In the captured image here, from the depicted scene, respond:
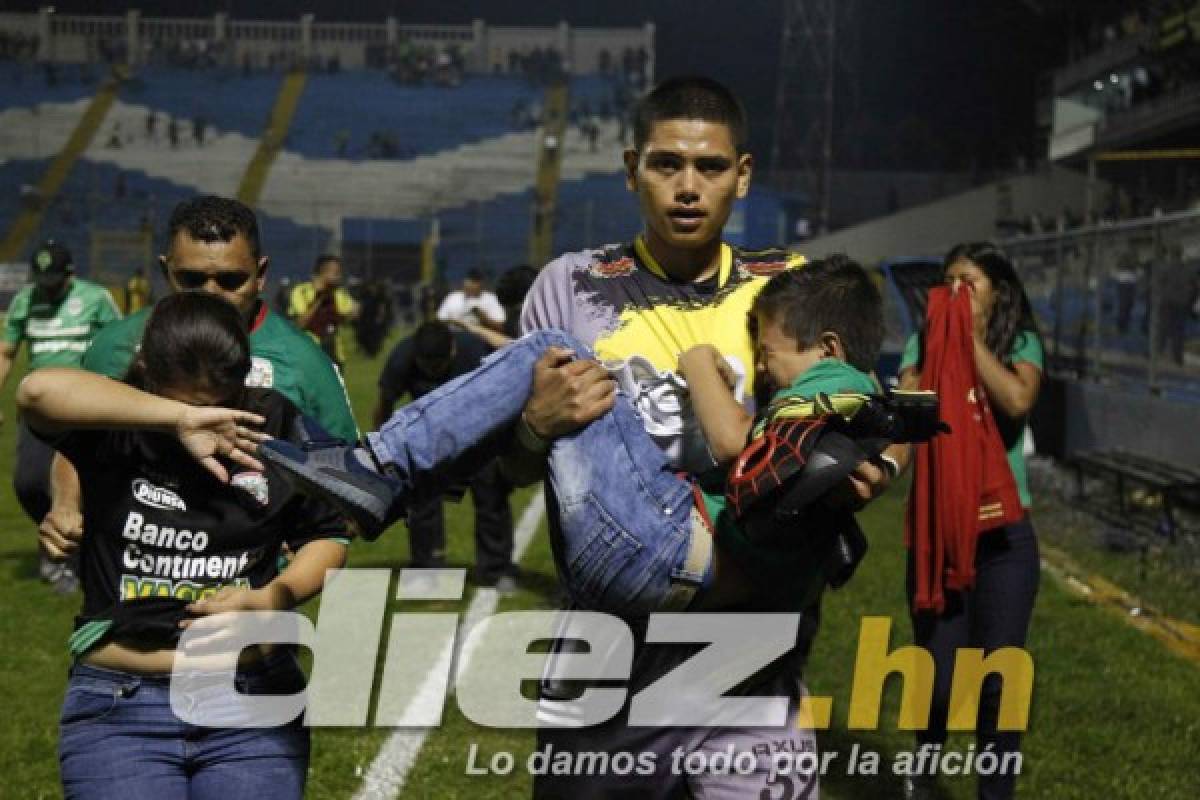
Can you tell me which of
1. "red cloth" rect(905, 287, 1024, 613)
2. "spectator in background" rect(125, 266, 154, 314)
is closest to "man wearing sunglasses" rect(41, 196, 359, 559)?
"red cloth" rect(905, 287, 1024, 613)

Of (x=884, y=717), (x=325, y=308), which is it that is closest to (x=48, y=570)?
(x=884, y=717)

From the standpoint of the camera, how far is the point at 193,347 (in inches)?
139

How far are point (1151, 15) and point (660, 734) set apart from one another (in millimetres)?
45154

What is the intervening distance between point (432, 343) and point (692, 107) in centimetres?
700

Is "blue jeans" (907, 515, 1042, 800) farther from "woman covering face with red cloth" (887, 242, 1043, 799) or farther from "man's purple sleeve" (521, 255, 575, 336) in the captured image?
"man's purple sleeve" (521, 255, 575, 336)

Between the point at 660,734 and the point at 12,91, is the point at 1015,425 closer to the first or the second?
the point at 660,734

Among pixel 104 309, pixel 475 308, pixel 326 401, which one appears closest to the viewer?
pixel 326 401

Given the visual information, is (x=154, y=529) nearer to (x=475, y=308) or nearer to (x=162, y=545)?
(x=162, y=545)

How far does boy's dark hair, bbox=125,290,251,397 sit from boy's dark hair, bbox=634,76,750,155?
1104 mm

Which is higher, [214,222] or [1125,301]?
[214,222]

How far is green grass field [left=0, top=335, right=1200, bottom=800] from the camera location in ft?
21.6

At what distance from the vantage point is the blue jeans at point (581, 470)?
3471 mm

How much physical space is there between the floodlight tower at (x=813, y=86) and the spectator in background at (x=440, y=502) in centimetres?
4995

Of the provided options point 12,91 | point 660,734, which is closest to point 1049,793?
point 660,734
